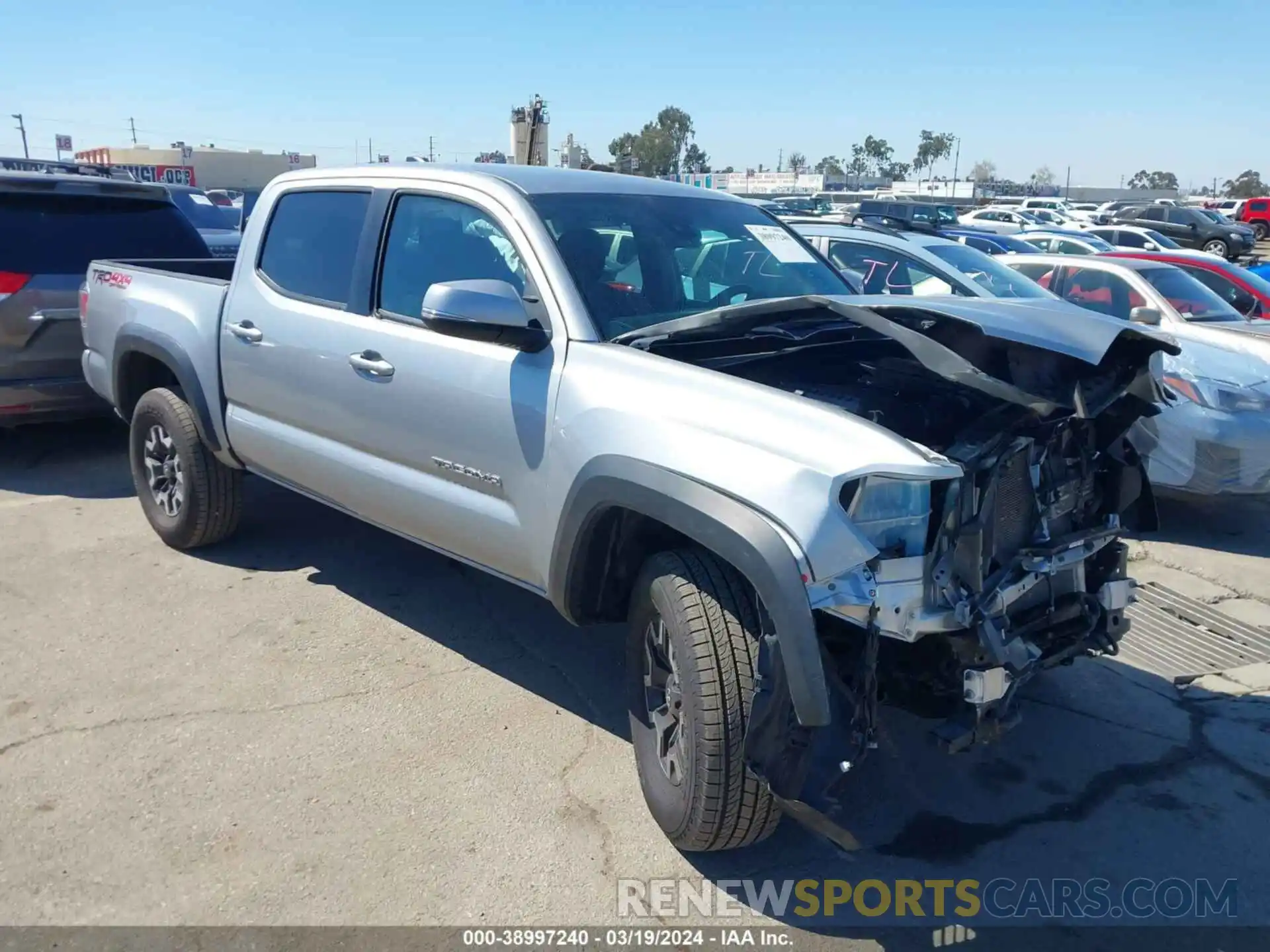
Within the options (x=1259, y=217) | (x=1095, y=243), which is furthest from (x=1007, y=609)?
(x=1259, y=217)

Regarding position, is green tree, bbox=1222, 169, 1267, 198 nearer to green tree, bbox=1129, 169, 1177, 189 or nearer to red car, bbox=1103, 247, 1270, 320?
green tree, bbox=1129, 169, 1177, 189

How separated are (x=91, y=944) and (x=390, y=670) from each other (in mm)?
1640

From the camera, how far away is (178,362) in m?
5.08

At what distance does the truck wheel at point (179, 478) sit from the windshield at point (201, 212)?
9969mm

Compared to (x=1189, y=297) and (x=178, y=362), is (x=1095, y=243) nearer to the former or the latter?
(x=1189, y=297)

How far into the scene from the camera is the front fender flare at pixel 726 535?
2.51m

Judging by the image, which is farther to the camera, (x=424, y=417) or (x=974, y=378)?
(x=424, y=417)

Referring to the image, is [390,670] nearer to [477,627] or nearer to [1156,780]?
[477,627]

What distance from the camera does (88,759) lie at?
140 inches

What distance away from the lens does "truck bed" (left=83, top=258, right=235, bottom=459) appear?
498cm

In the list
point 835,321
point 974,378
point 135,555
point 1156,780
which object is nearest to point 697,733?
point 974,378

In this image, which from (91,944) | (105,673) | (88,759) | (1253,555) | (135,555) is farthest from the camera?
(1253,555)

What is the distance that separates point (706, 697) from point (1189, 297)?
6884 mm

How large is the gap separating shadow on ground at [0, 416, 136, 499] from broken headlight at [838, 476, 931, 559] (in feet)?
18.0
